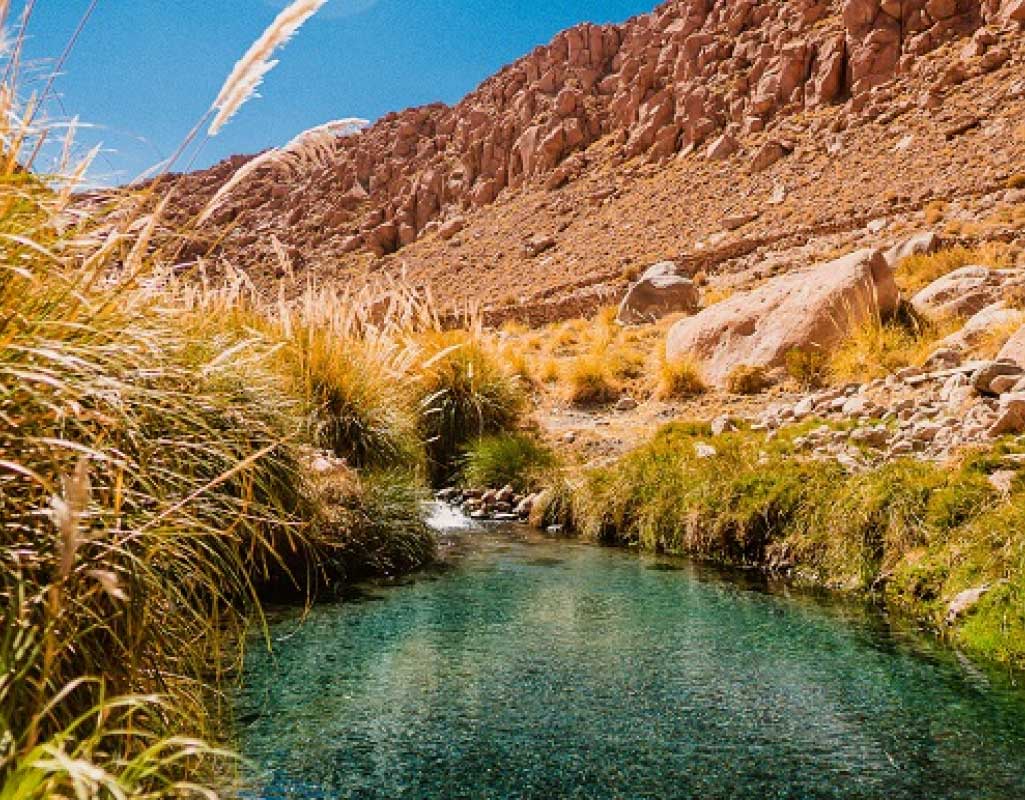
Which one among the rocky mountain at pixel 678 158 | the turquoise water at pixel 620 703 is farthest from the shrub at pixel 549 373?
the turquoise water at pixel 620 703

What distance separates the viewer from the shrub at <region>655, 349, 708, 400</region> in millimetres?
12680

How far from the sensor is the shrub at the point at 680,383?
41.6ft

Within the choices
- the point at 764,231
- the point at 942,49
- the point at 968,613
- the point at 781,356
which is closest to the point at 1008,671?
the point at 968,613

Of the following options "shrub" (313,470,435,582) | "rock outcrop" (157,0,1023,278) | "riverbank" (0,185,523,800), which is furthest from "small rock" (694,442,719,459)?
"rock outcrop" (157,0,1023,278)

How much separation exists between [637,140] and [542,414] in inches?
1796

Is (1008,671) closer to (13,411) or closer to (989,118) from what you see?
(13,411)

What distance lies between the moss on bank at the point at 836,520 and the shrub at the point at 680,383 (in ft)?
10.9

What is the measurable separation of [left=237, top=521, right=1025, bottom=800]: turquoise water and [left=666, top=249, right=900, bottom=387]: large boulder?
6.50 metres

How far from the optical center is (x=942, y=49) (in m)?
42.2

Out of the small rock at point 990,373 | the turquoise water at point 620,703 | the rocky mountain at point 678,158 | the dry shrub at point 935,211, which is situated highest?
the rocky mountain at point 678,158

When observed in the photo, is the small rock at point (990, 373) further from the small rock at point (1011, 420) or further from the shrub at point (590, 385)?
the shrub at point (590, 385)

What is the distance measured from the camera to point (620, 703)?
13.7 ft

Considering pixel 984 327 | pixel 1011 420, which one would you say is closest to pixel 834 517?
pixel 1011 420

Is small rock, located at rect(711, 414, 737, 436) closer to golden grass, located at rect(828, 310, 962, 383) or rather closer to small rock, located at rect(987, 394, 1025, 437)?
golden grass, located at rect(828, 310, 962, 383)
